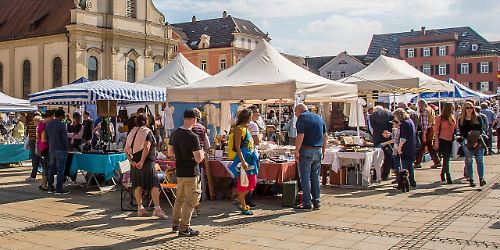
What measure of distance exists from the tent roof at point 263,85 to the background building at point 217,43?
4928 cm

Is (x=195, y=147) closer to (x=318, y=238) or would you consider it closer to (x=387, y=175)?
(x=318, y=238)

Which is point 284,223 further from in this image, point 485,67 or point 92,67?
point 485,67

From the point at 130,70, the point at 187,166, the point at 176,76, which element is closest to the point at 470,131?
the point at 187,166

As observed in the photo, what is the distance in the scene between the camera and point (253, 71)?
12.0 m

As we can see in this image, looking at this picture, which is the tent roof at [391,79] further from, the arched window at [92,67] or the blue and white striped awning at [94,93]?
the arched window at [92,67]

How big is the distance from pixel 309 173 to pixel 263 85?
2.55 meters

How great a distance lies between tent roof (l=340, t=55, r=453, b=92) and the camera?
54.9 ft

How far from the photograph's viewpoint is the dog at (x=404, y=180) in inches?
432

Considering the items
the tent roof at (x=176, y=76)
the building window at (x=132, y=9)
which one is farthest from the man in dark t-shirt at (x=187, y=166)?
the building window at (x=132, y=9)

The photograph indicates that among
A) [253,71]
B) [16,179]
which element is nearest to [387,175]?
[253,71]

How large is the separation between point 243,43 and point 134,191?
56066mm

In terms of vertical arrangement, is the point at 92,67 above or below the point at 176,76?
above

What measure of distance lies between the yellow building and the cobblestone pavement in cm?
3059

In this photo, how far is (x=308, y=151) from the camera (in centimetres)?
920
